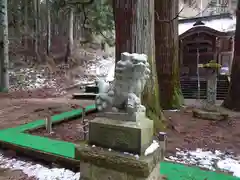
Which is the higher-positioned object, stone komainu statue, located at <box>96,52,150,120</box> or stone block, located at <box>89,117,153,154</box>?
stone komainu statue, located at <box>96,52,150,120</box>

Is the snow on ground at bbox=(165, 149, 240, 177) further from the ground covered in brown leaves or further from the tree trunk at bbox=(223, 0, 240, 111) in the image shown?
the tree trunk at bbox=(223, 0, 240, 111)

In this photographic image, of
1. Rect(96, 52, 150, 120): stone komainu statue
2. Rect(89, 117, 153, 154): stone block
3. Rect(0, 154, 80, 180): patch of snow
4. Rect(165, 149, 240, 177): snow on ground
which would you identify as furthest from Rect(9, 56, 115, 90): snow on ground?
Rect(89, 117, 153, 154): stone block

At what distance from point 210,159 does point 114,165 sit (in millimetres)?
1879

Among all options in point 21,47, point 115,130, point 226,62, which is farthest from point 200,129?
point 21,47

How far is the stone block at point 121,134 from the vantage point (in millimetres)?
2154

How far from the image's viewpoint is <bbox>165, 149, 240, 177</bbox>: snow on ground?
305 cm

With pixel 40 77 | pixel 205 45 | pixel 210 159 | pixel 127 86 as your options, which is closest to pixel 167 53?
pixel 210 159

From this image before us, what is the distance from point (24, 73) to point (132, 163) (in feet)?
43.3

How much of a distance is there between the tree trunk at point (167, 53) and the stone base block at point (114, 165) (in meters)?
4.36

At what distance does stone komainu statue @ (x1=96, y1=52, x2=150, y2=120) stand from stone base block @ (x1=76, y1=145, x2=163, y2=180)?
1.54 feet

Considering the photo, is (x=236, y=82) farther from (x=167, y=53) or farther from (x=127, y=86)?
(x=127, y=86)

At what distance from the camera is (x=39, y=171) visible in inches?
116

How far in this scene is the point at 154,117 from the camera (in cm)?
436

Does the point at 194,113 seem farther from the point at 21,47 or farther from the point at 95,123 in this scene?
the point at 21,47
